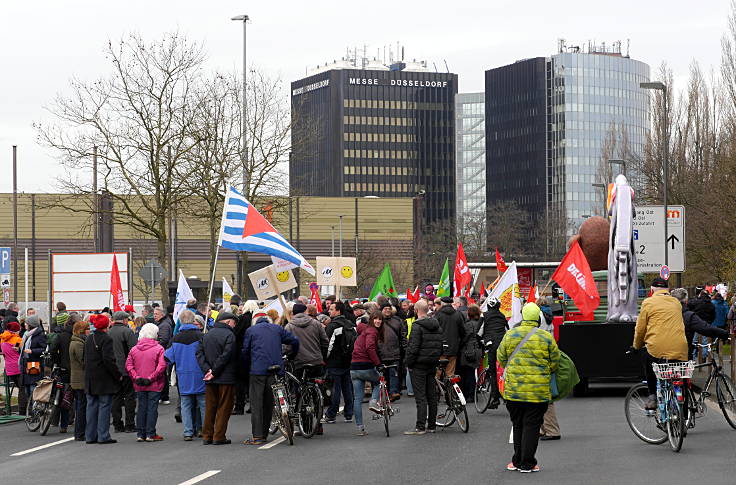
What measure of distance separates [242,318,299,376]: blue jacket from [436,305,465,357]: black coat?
4.86m

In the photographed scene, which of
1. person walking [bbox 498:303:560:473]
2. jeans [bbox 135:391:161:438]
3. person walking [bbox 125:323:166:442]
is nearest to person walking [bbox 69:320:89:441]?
person walking [bbox 125:323:166:442]

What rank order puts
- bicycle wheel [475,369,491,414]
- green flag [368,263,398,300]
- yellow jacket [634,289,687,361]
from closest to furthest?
yellow jacket [634,289,687,361] < bicycle wheel [475,369,491,414] < green flag [368,263,398,300]

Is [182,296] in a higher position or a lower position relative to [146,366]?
higher

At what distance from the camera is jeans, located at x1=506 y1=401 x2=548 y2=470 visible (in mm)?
13359

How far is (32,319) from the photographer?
21188 millimetres

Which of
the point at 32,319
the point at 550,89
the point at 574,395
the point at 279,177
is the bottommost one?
the point at 574,395

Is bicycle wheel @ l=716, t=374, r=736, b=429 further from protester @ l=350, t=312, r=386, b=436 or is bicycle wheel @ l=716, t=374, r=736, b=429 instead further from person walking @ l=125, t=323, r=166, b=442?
person walking @ l=125, t=323, r=166, b=442

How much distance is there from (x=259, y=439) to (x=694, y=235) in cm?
3655

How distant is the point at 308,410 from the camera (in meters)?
18.0

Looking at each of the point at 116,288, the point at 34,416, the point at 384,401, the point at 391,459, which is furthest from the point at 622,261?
the point at 116,288

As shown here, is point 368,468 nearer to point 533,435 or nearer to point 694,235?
point 533,435

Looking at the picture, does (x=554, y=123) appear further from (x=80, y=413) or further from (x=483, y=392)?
(x=80, y=413)

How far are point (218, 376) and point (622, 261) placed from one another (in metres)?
9.57

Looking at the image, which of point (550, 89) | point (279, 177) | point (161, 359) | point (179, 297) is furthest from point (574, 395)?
point (550, 89)
